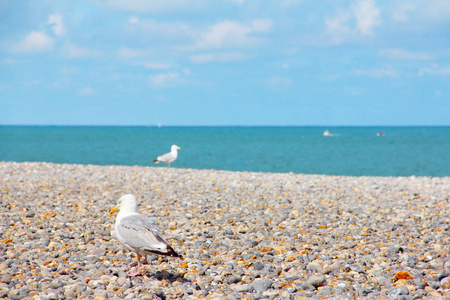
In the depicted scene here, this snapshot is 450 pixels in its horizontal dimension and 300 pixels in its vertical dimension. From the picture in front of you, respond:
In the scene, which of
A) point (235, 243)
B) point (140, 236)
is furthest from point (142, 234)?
point (235, 243)

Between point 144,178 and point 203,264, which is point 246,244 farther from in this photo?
point 144,178

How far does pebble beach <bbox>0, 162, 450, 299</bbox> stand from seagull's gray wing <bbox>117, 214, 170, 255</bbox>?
540 mm

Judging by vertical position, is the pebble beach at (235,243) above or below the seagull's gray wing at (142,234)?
below

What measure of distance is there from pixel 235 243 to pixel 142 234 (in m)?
2.57

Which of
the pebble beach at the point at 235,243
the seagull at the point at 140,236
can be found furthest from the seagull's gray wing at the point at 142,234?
the pebble beach at the point at 235,243

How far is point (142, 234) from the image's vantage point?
5609 mm

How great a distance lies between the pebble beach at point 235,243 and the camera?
5.63 meters

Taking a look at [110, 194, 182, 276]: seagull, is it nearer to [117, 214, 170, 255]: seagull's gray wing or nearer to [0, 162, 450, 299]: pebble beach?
[117, 214, 170, 255]: seagull's gray wing

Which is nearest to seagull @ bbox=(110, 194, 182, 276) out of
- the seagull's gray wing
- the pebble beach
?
the seagull's gray wing

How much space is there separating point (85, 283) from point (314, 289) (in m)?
2.96

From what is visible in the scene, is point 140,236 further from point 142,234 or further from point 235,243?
point 235,243

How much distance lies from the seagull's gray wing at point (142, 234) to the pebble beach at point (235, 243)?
0.54 metres

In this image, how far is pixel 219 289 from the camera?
566cm

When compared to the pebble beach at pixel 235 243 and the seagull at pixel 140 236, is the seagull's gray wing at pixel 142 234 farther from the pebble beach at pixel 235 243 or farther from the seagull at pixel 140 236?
the pebble beach at pixel 235 243
